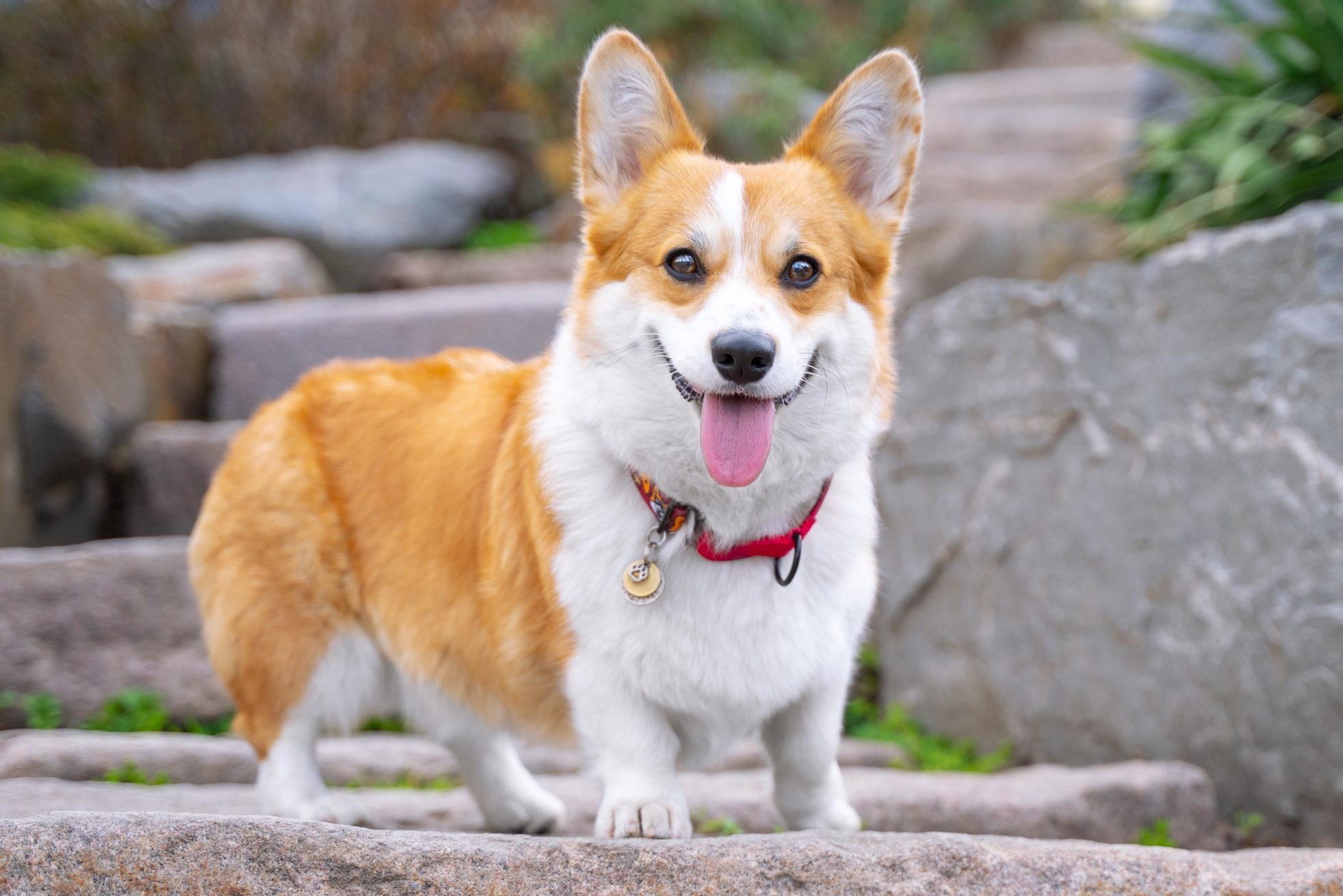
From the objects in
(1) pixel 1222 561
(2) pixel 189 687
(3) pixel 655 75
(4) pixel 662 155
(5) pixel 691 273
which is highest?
(3) pixel 655 75

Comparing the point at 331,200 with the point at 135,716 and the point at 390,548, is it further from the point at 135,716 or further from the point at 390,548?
the point at 390,548

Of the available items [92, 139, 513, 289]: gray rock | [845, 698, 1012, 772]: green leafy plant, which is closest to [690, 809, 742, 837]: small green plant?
[845, 698, 1012, 772]: green leafy plant

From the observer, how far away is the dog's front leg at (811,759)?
2.64 m

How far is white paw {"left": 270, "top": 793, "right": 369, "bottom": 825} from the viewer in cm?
284

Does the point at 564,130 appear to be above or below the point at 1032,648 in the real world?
above

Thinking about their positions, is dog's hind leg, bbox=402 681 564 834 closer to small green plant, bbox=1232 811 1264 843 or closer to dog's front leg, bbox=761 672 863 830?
dog's front leg, bbox=761 672 863 830

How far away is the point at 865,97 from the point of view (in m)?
2.76

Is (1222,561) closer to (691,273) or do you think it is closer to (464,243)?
(691,273)

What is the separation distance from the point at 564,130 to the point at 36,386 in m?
6.67

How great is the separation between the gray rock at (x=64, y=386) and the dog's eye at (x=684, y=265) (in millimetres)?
2982

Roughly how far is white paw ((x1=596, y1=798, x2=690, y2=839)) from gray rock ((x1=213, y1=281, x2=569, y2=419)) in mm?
3894

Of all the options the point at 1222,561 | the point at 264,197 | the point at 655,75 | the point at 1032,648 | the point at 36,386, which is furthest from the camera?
the point at 264,197

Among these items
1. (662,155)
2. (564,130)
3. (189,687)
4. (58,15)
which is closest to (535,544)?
(662,155)

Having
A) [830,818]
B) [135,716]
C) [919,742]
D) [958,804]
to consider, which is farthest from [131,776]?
[919,742]
